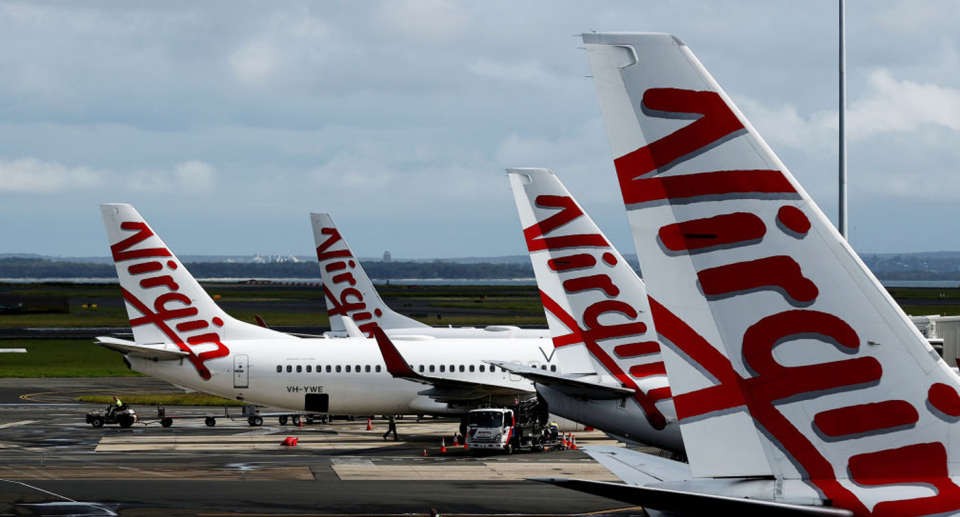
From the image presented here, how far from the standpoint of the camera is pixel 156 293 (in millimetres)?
45031

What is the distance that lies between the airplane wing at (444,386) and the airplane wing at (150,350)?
318 inches

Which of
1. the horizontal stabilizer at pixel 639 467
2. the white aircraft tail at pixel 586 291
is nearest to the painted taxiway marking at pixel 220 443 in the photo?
the white aircraft tail at pixel 586 291

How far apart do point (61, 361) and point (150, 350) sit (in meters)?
49.3

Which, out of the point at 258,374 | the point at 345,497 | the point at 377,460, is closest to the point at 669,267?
the point at 345,497

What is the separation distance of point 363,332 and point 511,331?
364 inches

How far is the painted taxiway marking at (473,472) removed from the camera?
36.9 m

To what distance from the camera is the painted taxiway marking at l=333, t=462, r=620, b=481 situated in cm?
3691

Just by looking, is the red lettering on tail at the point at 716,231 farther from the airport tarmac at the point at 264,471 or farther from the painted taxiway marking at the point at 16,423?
the painted taxiway marking at the point at 16,423

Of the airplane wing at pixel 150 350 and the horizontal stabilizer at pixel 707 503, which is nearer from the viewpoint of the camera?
the horizontal stabilizer at pixel 707 503

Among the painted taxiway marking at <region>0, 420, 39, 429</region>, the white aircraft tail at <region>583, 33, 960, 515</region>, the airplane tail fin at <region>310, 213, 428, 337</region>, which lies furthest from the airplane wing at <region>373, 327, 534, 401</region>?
the white aircraft tail at <region>583, 33, 960, 515</region>

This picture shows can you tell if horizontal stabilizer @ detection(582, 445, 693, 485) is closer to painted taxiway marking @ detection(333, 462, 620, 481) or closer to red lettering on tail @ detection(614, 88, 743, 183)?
red lettering on tail @ detection(614, 88, 743, 183)

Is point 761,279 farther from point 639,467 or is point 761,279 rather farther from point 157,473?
point 157,473

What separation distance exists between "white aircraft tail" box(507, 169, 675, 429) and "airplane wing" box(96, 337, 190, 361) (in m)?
23.9

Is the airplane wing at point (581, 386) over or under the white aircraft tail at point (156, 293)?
under
